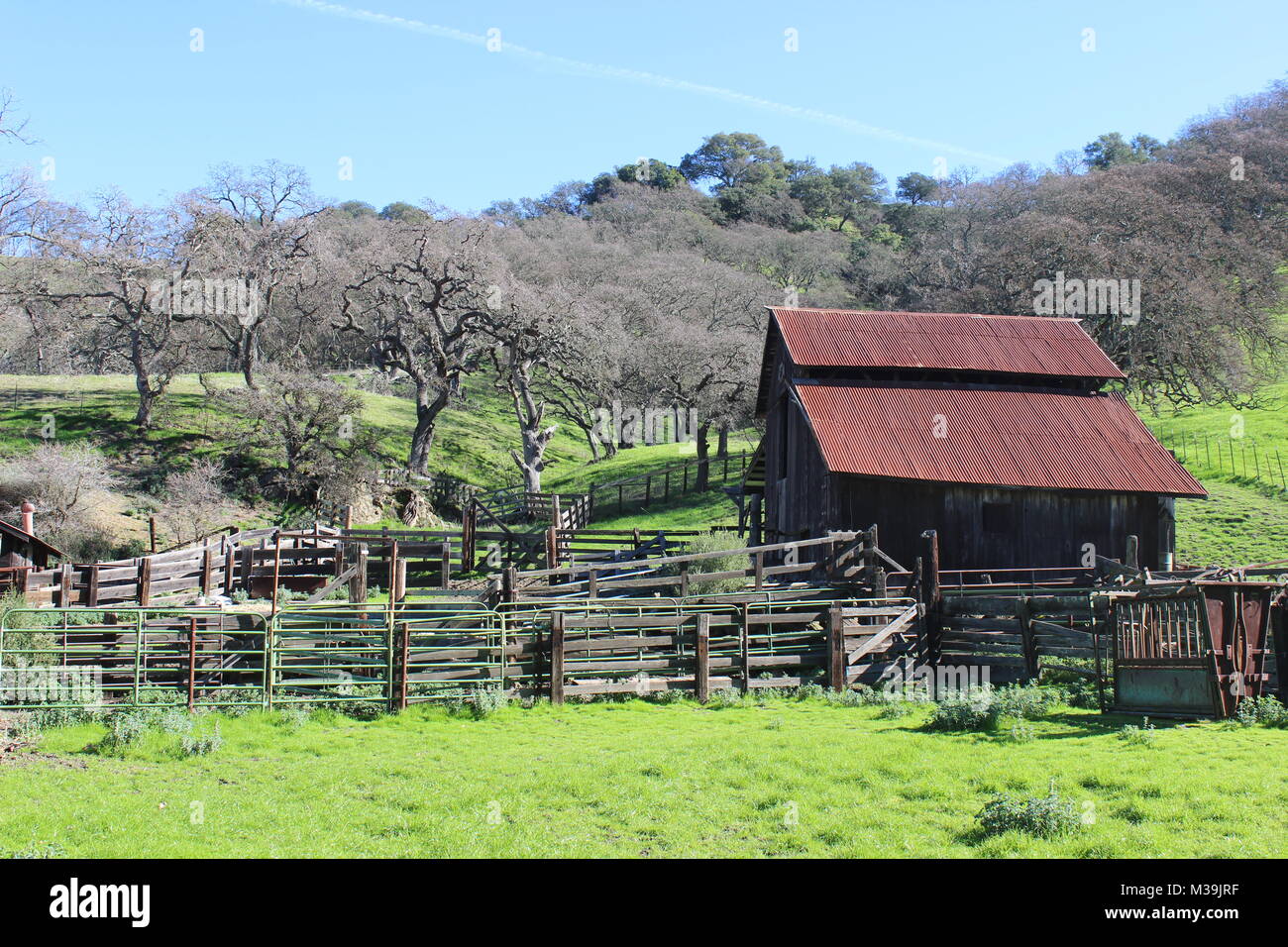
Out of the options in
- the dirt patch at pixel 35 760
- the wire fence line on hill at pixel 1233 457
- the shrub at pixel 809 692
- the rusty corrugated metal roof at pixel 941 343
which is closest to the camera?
the dirt patch at pixel 35 760

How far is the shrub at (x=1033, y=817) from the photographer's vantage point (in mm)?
8930

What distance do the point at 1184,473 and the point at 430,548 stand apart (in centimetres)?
2120

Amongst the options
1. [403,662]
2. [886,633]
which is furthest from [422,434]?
[403,662]

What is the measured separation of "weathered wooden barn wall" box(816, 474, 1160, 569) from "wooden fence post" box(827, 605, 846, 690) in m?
8.56

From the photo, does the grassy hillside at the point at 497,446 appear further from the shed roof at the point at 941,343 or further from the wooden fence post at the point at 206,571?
the wooden fence post at the point at 206,571

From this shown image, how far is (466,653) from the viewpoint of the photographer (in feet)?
55.3

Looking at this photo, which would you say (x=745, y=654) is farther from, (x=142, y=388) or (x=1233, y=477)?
(x=142, y=388)

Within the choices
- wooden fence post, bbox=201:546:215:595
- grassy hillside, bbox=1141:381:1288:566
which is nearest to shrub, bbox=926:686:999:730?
wooden fence post, bbox=201:546:215:595

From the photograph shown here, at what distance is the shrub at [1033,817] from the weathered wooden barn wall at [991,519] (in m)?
17.4

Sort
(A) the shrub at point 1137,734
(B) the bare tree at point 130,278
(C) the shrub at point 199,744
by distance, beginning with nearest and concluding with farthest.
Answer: (A) the shrub at point 1137,734 → (C) the shrub at point 199,744 → (B) the bare tree at point 130,278

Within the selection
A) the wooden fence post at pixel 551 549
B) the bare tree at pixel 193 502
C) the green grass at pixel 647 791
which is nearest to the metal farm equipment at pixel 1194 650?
the green grass at pixel 647 791

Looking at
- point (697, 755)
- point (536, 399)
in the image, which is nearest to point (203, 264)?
point (536, 399)

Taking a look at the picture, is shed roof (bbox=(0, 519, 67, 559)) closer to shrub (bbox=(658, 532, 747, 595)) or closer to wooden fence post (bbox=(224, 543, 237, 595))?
wooden fence post (bbox=(224, 543, 237, 595))
